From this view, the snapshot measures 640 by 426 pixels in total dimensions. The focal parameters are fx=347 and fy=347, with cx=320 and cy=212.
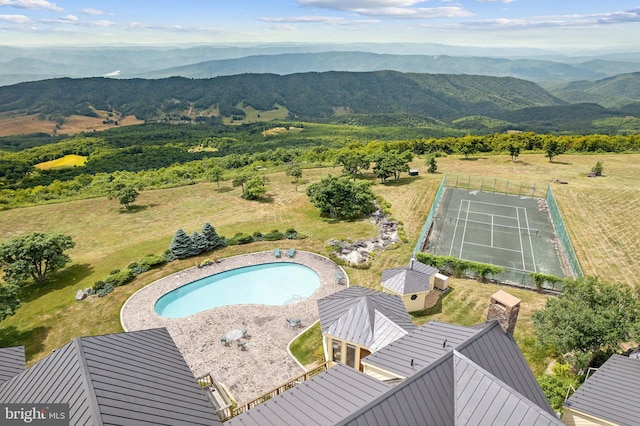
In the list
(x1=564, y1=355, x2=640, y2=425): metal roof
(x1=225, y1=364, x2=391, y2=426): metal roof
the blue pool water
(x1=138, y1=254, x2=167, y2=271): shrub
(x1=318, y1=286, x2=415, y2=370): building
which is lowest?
the blue pool water

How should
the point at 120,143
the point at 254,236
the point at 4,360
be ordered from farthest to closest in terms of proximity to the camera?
the point at 120,143 < the point at 254,236 < the point at 4,360

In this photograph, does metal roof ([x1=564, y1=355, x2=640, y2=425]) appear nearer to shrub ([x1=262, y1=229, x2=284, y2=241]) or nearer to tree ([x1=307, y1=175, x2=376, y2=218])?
shrub ([x1=262, y1=229, x2=284, y2=241])

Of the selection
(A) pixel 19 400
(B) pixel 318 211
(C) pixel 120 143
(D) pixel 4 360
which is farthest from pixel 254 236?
(C) pixel 120 143

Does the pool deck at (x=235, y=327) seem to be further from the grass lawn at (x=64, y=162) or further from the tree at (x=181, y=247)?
the grass lawn at (x=64, y=162)

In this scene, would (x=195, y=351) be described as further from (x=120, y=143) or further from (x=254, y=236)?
(x=120, y=143)

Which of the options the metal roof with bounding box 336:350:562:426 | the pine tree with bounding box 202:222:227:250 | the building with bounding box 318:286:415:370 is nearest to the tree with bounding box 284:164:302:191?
the pine tree with bounding box 202:222:227:250
